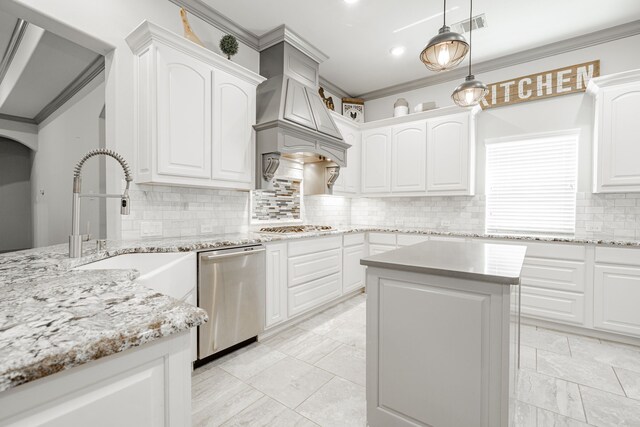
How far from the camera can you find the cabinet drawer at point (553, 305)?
2885mm

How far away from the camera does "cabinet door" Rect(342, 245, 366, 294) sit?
3773mm

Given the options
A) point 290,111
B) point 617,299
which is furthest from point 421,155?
point 617,299

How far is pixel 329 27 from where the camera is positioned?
3234 mm

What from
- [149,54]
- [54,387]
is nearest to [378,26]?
[149,54]

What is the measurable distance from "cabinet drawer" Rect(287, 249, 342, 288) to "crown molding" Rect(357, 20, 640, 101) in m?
2.81

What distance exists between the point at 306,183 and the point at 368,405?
117 inches

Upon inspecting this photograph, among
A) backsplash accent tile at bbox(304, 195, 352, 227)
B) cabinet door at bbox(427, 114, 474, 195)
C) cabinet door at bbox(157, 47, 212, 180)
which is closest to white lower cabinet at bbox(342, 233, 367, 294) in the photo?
backsplash accent tile at bbox(304, 195, 352, 227)

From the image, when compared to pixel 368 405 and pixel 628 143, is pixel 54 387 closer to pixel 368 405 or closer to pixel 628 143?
pixel 368 405

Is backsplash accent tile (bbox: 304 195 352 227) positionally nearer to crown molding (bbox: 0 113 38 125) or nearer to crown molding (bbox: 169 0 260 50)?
crown molding (bbox: 169 0 260 50)

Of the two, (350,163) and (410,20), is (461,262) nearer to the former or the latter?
(410,20)

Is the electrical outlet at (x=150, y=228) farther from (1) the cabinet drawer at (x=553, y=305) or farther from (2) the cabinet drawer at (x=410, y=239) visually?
(1) the cabinet drawer at (x=553, y=305)

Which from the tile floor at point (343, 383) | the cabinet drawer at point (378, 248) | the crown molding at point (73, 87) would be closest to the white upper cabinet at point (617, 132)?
the tile floor at point (343, 383)

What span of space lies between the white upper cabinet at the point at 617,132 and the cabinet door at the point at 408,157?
1.77 metres

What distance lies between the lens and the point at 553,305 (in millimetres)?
3000
